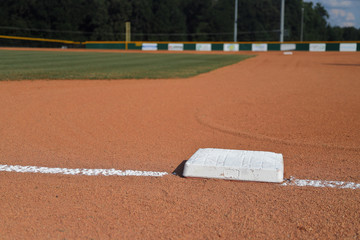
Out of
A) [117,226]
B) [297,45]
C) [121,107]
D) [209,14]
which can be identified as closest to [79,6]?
[209,14]

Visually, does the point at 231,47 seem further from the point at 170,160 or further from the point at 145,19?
the point at 170,160

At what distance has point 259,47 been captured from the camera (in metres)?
41.4

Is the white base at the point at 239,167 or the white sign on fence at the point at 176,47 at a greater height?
the white sign on fence at the point at 176,47

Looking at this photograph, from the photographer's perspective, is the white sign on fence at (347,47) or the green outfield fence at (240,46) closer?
the white sign on fence at (347,47)

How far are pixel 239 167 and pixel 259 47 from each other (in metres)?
40.0

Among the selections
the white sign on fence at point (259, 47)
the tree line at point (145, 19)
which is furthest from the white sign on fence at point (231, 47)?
the tree line at point (145, 19)

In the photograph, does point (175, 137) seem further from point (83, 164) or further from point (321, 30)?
point (321, 30)

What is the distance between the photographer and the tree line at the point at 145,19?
62.0 metres

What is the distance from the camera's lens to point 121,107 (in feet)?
21.0

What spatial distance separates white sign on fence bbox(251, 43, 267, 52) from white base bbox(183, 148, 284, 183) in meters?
39.3

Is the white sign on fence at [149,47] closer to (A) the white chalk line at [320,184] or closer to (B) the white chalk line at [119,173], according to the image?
(B) the white chalk line at [119,173]

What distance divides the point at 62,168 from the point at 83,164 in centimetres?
21

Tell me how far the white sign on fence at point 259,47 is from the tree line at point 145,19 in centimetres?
2952

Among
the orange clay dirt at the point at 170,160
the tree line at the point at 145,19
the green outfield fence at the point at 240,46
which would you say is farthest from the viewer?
the tree line at the point at 145,19
